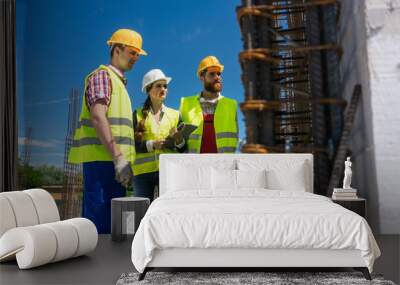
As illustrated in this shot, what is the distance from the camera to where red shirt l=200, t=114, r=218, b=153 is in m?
6.16

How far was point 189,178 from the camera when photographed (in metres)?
5.18

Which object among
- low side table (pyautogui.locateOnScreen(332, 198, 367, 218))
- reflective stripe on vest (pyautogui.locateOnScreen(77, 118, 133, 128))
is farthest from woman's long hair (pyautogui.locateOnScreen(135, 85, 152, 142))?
low side table (pyautogui.locateOnScreen(332, 198, 367, 218))

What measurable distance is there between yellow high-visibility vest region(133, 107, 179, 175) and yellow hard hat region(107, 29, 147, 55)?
74 cm

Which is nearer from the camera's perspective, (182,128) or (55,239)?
(55,239)

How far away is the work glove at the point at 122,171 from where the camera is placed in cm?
611

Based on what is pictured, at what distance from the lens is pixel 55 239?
13.4 feet

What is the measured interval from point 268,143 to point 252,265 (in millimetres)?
2634

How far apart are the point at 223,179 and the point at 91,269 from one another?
5.00 ft

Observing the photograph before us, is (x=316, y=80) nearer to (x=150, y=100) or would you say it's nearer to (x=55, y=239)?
(x=150, y=100)

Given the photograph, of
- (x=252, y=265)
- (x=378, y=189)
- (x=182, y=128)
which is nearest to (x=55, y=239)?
(x=252, y=265)

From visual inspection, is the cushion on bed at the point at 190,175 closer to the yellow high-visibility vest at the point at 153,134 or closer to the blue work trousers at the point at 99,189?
the yellow high-visibility vest at the point at 153,134

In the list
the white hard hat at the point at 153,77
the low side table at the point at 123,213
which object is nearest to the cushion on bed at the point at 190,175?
the low side table at the point at 123,213

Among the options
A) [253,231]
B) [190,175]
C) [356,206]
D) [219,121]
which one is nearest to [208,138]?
[219,121]

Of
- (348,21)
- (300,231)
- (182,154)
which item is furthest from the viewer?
(348,21)
